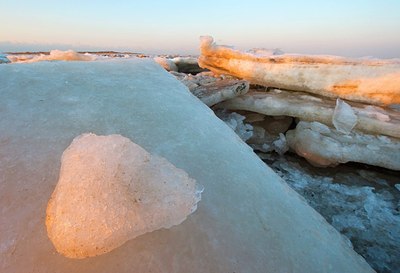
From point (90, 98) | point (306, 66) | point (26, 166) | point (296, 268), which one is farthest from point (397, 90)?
point (26, 166)

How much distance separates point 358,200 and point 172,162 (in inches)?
87.6

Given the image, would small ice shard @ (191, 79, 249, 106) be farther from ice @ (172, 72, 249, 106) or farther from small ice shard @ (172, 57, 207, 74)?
small ice shard @ (172, 57, 207, 74)

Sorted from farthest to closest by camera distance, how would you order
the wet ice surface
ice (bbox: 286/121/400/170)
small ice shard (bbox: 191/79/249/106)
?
small ice shard (bbox: 191/79/249/106)
ice (bbox: 286/121/400/170)
the wet ice surface

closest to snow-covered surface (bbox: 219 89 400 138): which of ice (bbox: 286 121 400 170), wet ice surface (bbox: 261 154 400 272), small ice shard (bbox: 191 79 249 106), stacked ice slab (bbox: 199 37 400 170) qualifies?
stacked ice slab (bbox: 199 37 400 170)

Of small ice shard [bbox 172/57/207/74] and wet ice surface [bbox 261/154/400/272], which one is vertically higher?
small ice shard [bbox 172/57/207/74]

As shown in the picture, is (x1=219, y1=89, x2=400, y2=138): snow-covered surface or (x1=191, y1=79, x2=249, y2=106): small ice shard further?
(x1=191, y1=79, x2=249, y2=106): small ice shard

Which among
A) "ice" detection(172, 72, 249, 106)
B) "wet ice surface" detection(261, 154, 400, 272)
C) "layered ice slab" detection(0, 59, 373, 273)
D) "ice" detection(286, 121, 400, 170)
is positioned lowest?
"wet ice surface" detection(261, 154, 400, 272)

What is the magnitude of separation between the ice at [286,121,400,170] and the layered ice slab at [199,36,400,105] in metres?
0.61

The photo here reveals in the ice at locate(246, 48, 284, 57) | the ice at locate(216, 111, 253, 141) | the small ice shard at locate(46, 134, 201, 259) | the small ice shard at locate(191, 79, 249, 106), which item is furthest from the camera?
the ice at locate(246, 48, 284, 57)

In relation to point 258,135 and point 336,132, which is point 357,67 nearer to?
point 336,132

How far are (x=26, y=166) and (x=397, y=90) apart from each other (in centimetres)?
382

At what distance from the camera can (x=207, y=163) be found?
1419 millimetres

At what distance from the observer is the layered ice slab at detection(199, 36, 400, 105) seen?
3.38m

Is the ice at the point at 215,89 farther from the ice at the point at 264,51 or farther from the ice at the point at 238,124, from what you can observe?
the ice at the point at 264,51
